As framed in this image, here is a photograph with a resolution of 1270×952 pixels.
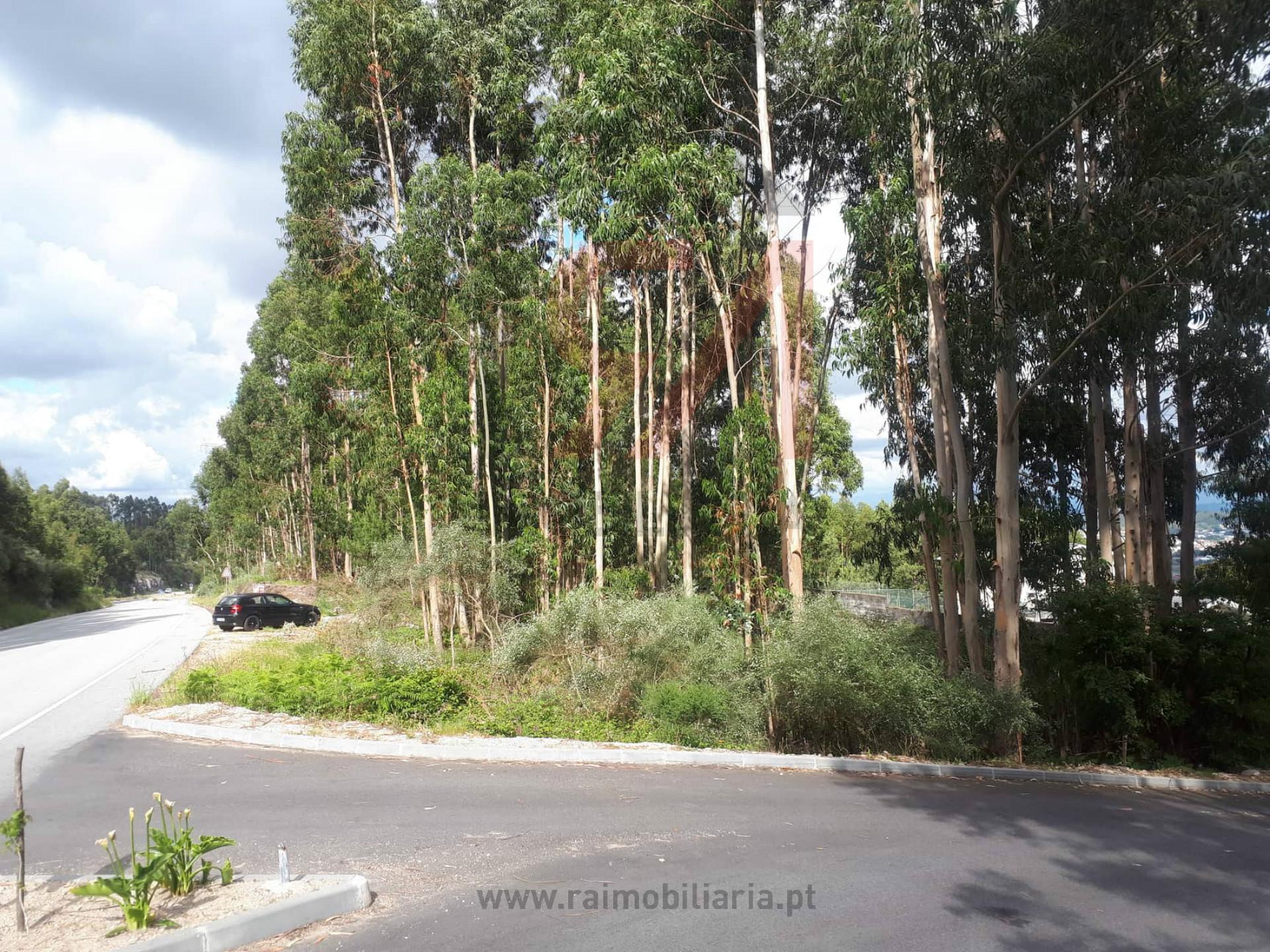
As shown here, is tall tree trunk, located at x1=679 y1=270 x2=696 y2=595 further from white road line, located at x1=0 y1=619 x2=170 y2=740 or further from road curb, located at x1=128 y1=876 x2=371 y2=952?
road curb, located at x1=128 y1=876 x2=371 y2=952

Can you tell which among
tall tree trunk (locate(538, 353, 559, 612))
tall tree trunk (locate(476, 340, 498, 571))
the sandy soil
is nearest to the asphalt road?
the sandy soil

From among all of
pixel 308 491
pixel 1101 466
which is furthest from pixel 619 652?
pixel 308 491

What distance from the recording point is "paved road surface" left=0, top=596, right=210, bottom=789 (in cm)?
1091

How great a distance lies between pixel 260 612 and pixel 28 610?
60.8 ft

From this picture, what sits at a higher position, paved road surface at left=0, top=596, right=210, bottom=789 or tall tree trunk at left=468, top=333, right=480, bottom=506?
tall tree trunk at left=468, top=333, right=480, bottom=506

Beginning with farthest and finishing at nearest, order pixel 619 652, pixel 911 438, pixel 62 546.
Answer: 1. pixel 62 546
2. pixel 911 438
3. pixel 619 652

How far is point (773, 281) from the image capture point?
1396 cm

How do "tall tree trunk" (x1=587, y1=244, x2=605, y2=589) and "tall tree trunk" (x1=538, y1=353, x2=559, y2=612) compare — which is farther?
"tall tree trunk" (x1=538, y1=353, x2=559, y2=612)

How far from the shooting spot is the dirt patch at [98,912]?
4.28m

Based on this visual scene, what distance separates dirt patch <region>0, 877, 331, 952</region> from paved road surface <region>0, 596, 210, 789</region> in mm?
2922

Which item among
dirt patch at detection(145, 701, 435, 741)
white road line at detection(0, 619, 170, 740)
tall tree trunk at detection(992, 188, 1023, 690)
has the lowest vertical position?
white road line at detection(0, 619, 170, 740)

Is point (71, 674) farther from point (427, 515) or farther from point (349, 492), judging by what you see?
point (349, 492)

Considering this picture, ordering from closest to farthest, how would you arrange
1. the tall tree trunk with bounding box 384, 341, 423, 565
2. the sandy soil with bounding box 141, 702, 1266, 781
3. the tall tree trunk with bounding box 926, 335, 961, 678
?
the sandy soil with bounding box 141, 702, 1266, 781 → the tall tree trunk with bounding box 926, 335, 961, 678 → the tall tree trunk with bounding box 384, 341, 423, 565

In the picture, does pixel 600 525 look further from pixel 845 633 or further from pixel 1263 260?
pixel 1263 260
